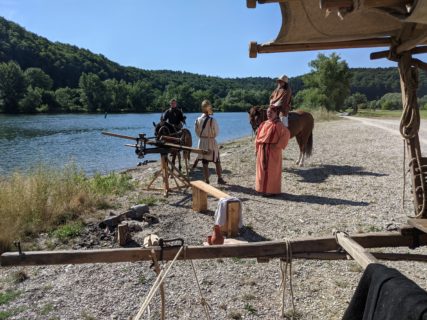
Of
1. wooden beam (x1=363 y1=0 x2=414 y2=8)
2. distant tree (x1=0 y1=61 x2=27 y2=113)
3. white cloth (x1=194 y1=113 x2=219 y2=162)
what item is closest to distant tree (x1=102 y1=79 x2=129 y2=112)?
distant tree (x1=0 y1=61 x2=27 y2=113)

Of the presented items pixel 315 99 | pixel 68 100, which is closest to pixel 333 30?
pixel 315 99

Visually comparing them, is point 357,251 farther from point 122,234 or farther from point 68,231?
point 68,231

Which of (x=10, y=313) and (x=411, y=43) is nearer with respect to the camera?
(x=411, y=43)

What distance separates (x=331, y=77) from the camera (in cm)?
4966

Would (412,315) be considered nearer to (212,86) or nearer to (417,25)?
(417,25)

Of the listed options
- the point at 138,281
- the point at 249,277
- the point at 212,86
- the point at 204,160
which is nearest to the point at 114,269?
the point at 138,281

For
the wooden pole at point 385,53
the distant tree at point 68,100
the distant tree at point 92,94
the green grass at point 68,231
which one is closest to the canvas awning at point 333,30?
the wooden pole at point 385,53

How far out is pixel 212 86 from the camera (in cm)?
13125

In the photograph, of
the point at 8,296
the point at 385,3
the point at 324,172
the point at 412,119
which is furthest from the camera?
the point at 324,172

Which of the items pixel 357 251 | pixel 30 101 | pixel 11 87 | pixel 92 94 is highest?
pixel 11 87

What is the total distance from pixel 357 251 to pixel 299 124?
10.3 m

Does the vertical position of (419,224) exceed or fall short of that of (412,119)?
it falls short

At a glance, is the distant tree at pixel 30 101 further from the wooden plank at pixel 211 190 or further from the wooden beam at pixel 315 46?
the wooden beam at pixel 315 46

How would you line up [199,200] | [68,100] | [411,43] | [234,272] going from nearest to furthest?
[411,43]
[234,272]
[199,200]
[68,100]
